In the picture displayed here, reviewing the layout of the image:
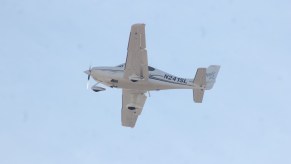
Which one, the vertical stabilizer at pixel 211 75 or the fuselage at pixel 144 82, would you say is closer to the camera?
the fuselage at pixel 144 82

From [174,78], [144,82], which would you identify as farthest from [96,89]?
[174,78]

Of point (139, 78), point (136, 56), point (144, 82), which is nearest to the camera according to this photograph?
point (136, 56)

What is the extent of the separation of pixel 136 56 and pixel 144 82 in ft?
9.85

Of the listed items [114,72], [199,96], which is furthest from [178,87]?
[114,72]

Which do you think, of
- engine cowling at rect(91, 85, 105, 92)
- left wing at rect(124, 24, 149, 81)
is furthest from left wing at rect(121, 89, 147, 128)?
left wing at rect(124, 24, 149, 81)

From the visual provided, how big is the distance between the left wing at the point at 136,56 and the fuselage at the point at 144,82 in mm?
838

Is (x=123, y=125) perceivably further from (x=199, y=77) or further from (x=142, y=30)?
(x=142, y=30)

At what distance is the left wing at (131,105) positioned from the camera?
169ft

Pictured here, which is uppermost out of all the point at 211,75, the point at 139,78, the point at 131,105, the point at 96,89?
the point at 211,75

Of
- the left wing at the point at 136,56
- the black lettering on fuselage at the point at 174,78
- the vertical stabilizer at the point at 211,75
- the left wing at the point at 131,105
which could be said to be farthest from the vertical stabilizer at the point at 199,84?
the left wing at the point at 131,105

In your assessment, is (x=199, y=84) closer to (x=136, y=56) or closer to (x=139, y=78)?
(x=139, y=78)

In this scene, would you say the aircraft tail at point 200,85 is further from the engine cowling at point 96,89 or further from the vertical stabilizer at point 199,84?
the engine cowling at point 96,89

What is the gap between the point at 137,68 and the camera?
1837 inches

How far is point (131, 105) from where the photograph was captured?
167 ft
